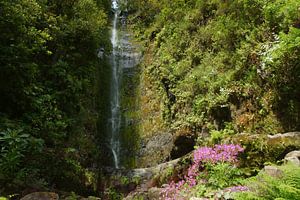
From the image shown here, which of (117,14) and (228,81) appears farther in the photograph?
(117,14)

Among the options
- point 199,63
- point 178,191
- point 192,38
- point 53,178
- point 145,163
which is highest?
point 192,38

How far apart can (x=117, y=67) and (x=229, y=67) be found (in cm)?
814

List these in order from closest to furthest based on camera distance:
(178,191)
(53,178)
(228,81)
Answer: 1. (178,191)
2. (53,178)
3. (228,81)

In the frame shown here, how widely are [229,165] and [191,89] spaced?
5.18m

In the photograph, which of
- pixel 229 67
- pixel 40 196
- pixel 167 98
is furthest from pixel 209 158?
pixel 167 98

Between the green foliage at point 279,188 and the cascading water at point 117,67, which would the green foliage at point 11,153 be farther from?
the cascading water at point 117,67

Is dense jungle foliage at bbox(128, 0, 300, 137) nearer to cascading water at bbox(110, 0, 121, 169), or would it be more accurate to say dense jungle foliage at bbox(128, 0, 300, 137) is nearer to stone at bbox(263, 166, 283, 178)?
cascading water at bbox(110, 0, 121, 169)

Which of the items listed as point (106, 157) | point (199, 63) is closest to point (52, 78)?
point (106, 157)

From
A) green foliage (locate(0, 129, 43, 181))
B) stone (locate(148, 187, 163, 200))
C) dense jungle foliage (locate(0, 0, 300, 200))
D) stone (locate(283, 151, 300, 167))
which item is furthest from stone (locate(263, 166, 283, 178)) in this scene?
green foliage (locate(0, 129, 43, 181))

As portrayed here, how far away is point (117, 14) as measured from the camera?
891 inches

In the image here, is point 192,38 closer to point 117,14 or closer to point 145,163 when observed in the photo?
point 145,163

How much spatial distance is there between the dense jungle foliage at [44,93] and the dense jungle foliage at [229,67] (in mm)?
3302

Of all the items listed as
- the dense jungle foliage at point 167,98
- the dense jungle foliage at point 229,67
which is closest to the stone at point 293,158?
the dense jungle foliage at point 167,98

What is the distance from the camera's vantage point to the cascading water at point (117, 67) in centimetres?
1314
